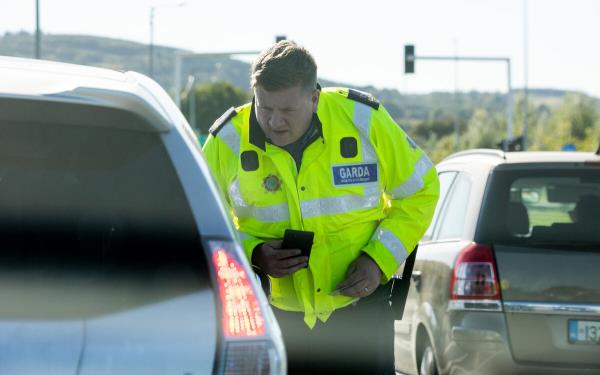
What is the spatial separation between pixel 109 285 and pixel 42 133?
1.43 feet

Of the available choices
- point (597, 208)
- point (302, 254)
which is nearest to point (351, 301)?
point (302, 254)

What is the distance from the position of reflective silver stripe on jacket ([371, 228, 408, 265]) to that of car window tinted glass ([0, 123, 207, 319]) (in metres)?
1.86

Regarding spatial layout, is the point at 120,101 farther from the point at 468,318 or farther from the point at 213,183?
the point at 468,318

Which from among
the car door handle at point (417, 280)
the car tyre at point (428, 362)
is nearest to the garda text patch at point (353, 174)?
the car tyre at point (428, 362)

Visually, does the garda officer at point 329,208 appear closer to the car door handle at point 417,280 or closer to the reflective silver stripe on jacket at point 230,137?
the reflective silver stripe on jacket at point 230,137

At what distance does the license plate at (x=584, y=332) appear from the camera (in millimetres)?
6215

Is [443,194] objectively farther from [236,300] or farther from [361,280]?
[236,300]

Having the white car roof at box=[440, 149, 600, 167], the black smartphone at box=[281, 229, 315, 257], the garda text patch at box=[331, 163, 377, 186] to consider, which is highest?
the garda text patch at box=[331, 163, 377, 186]

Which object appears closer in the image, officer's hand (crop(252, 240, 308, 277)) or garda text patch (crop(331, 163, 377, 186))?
officer's hand (crop(252, 240, 308, 277))

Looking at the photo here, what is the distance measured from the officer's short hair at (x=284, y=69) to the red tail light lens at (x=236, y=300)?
5.41ft

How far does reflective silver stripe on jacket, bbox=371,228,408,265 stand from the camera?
4.63 meters

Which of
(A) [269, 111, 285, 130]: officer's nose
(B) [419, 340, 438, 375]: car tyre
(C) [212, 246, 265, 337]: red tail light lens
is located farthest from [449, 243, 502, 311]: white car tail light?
(C) [212, 246, 265, 337]: red tail light lens

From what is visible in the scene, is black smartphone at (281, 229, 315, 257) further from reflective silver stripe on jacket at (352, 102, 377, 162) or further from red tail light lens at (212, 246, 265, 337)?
red tail light lens at (212, 246, 265, 337)

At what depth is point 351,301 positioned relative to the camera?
4.68m
